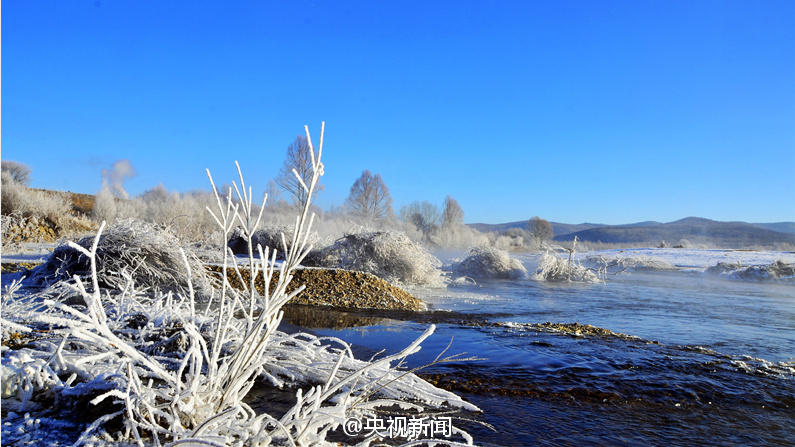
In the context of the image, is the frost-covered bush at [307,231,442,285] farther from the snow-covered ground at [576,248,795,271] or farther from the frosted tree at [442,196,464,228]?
the frosted tree at [442,196,464,228]

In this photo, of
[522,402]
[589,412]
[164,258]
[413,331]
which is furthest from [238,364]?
[164,258]

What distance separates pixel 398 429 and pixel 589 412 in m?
1.25

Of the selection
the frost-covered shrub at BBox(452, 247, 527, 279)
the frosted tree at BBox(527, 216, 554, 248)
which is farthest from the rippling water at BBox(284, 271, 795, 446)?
the frosted tree at BBox(527, 216, 554, 248)

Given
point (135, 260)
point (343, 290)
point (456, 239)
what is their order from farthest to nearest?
point (456, 239)
point (343, 290)
point (135, 260)

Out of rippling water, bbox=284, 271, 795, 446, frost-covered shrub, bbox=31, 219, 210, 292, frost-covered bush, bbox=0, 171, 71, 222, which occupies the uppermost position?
frost-covered bush, bbox=0, 171, 71, 222

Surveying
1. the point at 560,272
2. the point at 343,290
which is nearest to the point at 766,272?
the point at 560,272

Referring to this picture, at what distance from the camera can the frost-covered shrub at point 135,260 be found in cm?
538

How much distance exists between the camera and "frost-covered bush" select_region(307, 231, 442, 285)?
410 inches

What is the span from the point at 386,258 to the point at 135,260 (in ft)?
19.1

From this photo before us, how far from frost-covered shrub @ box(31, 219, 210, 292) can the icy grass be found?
233 cm

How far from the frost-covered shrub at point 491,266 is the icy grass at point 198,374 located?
11425mm

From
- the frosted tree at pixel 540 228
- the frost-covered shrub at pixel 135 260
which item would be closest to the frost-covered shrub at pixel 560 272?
the frost-covered shrub at pixel 135 260

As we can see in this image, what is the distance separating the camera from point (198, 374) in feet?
5.00

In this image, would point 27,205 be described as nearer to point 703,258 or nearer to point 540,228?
point 703,258
